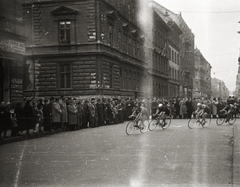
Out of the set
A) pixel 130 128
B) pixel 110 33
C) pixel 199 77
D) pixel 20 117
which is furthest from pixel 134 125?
pixel 199 77

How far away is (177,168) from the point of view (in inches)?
321

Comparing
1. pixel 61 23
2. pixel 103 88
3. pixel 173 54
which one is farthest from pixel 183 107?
pixel 173 54

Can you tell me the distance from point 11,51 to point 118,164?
11.9 m

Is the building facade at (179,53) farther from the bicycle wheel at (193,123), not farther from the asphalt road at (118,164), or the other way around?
the asphalt road at (118,164)

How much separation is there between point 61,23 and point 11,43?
32.9ft

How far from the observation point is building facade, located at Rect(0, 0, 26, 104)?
17781 mm

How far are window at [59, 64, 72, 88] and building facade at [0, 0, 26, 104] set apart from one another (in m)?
7.92

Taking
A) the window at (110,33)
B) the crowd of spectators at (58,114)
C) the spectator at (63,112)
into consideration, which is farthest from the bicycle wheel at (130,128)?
the window at (110,33)

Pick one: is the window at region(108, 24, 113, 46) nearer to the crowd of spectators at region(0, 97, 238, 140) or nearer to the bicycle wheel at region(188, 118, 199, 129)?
→ the crowd of spectators at region(0, 97, 238, 140)

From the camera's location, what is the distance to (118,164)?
28.6 feet

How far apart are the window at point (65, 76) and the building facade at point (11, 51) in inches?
312

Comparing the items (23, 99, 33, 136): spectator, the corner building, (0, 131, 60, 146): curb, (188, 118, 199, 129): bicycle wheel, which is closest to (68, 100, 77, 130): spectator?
(0, 131, 60, 146): curb

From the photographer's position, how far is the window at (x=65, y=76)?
27.7m

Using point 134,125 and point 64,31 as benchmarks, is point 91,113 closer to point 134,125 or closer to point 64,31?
point 134,125
